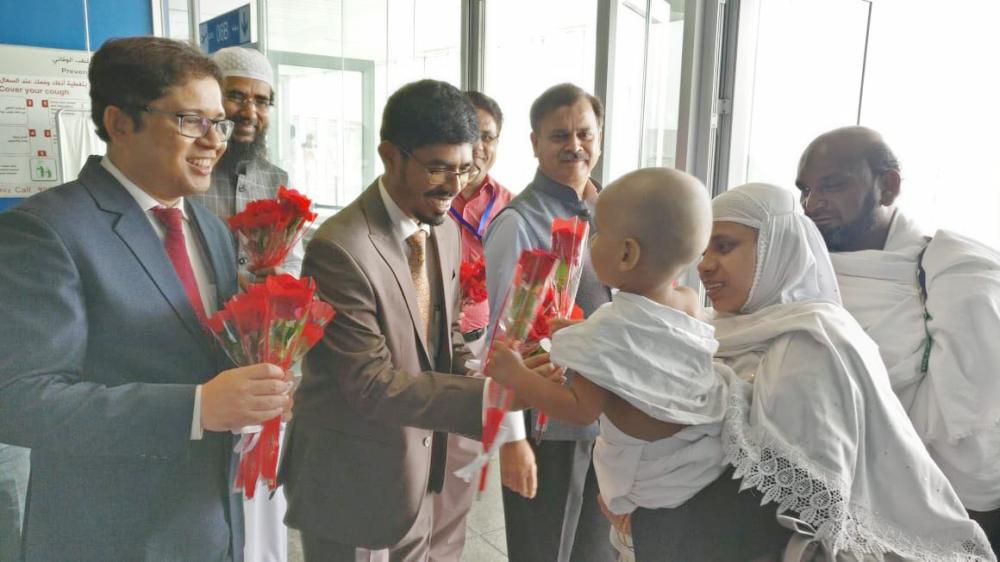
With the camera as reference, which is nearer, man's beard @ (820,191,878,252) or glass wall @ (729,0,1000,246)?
man's beard @ (820,191,878,252)

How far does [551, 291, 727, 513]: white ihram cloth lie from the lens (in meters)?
1.15

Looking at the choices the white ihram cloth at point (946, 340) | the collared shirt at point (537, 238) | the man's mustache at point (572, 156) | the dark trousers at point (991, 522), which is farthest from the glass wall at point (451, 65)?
the dark trousers at point (991, 522)

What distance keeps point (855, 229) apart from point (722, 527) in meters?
0.95

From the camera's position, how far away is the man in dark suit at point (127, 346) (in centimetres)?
107

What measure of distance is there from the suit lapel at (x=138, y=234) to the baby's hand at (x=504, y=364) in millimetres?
593

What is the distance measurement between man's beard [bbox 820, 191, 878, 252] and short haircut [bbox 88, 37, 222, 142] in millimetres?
1645

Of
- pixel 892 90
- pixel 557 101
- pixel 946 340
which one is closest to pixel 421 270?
pixel 557 101

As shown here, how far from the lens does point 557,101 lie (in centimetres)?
236

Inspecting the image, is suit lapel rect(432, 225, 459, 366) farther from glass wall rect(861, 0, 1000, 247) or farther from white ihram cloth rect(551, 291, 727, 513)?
glass wall rect(861, 0, 1000, 247)

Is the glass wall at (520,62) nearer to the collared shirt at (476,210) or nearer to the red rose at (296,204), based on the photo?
the collared shirt at (476,210)

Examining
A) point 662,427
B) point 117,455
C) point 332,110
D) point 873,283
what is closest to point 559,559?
point 662,427

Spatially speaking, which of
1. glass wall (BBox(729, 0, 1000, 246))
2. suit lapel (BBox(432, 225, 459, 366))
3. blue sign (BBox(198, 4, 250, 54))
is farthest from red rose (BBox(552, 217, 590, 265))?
blue sign (BBox(198, 4, 250, 54))

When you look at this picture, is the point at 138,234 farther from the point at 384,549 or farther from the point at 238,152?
the point at 238,152

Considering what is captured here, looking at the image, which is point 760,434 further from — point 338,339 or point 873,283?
point 338,339
